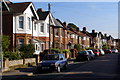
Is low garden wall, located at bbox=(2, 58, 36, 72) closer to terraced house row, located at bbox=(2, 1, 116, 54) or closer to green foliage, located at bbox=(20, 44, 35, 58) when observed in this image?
green foliage, located at bbox=(20, 44, 35, 58)

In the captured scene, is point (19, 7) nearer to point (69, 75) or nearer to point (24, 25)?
point (24, 25)

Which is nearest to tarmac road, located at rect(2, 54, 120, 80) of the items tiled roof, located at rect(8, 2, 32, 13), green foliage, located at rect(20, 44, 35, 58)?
green foliage, located at rect(20, 44, 35, 58)

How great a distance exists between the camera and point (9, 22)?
27.0 meters

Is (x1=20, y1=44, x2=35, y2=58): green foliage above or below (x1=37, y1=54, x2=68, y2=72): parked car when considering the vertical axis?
above

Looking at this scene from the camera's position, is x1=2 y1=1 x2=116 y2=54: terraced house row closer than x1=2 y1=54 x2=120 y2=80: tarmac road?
No

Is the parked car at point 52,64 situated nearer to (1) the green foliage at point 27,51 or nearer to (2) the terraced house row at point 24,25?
(1) the green foliage at point 27,51

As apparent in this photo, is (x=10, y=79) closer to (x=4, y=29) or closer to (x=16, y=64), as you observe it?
(x=16, y=64)

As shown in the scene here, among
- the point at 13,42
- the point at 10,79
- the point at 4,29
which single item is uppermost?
the point at 4,29

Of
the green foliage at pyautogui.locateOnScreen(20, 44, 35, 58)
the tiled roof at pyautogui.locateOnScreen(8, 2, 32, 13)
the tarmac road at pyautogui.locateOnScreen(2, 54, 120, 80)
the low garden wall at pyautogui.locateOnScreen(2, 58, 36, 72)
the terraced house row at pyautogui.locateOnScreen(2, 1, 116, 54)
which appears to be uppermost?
the tiled roof at pyautogui.locateOnScreen(8, 2, 32, 13)

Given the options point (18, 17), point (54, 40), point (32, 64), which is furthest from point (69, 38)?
point (32, 64)

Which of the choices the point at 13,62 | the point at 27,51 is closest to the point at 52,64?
the point at 13,62

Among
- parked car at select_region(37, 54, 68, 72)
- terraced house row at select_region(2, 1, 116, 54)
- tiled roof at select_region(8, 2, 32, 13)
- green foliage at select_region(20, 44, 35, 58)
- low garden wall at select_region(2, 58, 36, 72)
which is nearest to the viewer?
parked car at select_region(37, 54, 68, 72)

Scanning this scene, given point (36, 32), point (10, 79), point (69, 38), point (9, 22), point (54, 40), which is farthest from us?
point (69, 38)

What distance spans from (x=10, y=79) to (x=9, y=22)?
1521cm
